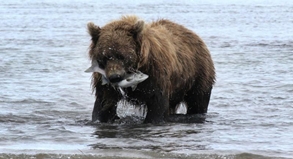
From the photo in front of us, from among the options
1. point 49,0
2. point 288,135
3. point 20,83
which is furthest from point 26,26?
point 49,0

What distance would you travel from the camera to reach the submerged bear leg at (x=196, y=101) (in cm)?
1007

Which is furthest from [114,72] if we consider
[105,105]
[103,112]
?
[103,112]

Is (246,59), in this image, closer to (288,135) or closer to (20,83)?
(20,83)

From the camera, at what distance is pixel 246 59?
683 inches

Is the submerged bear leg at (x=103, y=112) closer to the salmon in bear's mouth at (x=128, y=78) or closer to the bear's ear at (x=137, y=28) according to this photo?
the salmon in bear's mouth at (x=128, y=78)

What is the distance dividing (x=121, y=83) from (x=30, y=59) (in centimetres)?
913

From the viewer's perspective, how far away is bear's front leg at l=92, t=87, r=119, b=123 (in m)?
8.64

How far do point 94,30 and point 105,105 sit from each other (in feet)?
3.13

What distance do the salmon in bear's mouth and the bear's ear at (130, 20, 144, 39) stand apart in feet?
1.48

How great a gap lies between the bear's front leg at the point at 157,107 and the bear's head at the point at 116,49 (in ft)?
1.82

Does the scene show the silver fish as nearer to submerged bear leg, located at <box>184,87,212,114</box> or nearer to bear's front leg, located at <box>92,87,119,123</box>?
bear's front leg, located at <box>92,87,119,123</box>

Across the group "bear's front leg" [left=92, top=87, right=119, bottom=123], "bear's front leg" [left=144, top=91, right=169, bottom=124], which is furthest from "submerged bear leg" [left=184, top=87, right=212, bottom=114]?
"bear's front leg" [left=92, top=87, right=119, bottom=123]

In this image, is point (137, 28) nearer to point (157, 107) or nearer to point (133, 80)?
point (133, 80)

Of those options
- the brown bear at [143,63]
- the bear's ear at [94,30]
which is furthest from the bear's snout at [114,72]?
the bear's ear at [94,30]
